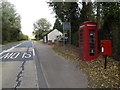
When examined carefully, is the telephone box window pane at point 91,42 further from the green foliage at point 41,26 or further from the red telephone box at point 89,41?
the green foliage at point 41,26

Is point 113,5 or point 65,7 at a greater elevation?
point 65,7

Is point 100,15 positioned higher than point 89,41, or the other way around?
point 100,15

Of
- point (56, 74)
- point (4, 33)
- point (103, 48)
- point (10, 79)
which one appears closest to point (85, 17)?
point (103, 48)

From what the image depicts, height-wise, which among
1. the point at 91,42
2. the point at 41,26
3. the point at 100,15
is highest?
the point at 41,26

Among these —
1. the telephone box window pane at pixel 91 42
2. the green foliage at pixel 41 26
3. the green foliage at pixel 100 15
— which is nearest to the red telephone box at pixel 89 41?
the telephone box window pane at pixel 91 42

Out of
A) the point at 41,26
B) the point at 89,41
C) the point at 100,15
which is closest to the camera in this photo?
the point at 89,41

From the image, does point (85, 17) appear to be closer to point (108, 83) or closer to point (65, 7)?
point (65, 7)

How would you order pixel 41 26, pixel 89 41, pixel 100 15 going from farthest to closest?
pixel 41 26
pixel 100 15
pixel 89 41

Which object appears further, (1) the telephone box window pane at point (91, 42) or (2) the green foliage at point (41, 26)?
(2) the green foliage at point (41, 26)

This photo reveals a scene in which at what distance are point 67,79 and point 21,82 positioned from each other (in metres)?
1.93

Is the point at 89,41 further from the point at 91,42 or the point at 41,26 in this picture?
the point at 41,26

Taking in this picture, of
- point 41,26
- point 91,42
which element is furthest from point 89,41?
point 41,26

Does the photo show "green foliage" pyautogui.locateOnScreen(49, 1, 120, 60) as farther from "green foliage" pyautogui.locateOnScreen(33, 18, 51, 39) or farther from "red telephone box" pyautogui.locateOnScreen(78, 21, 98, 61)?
"green foliage" pyautogui.locateOnScreen(33, 18, 51, 39)

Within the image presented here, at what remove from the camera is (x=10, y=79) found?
712 centimetres
